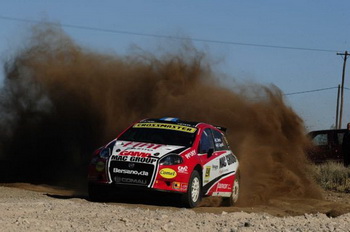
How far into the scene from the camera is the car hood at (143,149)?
12.8m

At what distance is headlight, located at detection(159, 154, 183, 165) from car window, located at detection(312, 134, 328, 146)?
42.8 ft

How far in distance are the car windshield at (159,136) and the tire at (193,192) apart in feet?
2.26

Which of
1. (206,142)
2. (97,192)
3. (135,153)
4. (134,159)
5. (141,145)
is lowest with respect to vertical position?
Result: (97,192)

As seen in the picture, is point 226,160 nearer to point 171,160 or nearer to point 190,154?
point 190,154

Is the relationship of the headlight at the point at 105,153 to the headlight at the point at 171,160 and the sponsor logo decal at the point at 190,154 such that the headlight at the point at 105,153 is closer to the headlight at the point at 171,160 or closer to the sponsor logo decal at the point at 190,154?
the headlight at the point at 171,160

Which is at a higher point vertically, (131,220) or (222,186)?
(222,186)

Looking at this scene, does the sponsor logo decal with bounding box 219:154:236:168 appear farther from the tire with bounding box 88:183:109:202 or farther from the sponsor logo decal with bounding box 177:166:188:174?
the tire with bounding box 88:183:109:202

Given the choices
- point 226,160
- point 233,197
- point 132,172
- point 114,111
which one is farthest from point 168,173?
point 114,111

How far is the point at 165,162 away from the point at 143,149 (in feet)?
1.65

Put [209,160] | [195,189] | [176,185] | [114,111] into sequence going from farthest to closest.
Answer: [114,111], [209,160], [195,189], [176,185]

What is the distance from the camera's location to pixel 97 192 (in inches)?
514

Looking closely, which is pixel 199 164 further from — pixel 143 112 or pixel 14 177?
pixel 14 177

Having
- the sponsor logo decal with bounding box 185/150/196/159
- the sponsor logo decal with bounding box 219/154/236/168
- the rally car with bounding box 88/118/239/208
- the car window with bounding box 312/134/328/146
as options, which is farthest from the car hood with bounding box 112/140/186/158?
the car window with bounding box 312/134/328/146

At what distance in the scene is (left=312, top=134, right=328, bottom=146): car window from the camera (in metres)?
25.0
